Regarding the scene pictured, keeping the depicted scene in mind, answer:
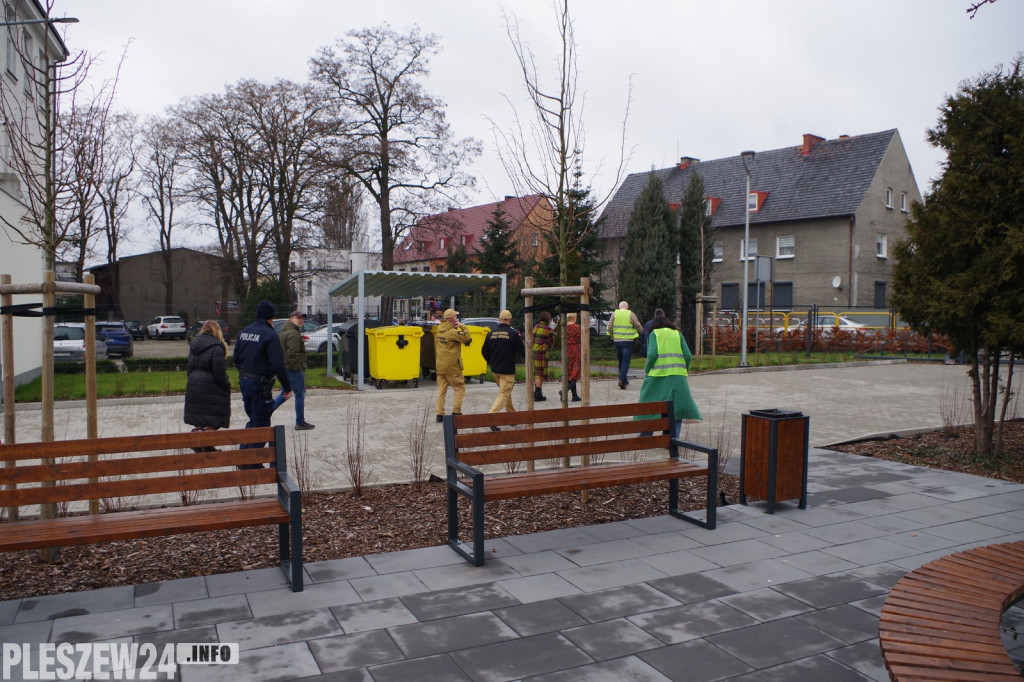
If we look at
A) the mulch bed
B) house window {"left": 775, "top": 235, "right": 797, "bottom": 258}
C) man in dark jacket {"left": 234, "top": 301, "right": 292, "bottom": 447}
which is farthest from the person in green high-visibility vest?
house window {"left": 775, "top": 235, "right": 797, "bottom": 258}

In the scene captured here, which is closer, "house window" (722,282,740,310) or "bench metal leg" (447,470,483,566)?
"bench metal leg" (447,470,483,566)

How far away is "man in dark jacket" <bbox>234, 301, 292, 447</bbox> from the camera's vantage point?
7.91m

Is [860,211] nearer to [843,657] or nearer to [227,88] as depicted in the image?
[227,88]

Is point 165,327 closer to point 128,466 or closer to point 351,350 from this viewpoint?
point 351,350

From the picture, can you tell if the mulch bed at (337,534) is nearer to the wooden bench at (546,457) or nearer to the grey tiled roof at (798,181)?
the wooden bench at (546,457)

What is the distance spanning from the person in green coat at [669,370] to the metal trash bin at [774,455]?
101 inches

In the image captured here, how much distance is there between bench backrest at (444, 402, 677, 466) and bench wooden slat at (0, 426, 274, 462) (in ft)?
4.27

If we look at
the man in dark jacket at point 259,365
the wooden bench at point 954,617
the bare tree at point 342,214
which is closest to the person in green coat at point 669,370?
the man in dark jacket at point 259,365

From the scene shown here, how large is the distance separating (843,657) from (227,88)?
114 feet

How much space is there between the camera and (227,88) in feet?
110

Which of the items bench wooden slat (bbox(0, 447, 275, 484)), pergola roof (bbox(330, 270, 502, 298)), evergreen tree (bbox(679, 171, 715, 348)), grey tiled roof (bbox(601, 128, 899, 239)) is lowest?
bench wooden slat (bbox(0, 447, 275, 484))

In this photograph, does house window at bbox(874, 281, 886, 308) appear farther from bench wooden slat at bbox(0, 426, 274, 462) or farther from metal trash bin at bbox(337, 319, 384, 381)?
bench wooden slat at bbox(0, 426, 274, 462)

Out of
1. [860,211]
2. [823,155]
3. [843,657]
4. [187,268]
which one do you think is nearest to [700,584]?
[843,657]

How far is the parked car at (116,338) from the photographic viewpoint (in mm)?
25672
